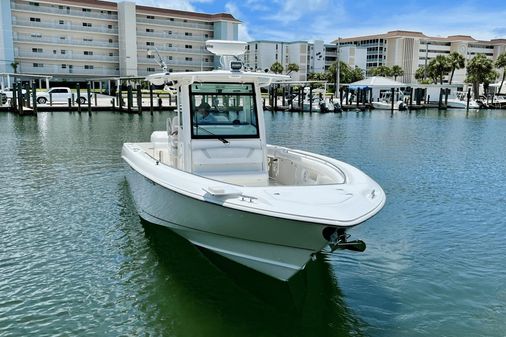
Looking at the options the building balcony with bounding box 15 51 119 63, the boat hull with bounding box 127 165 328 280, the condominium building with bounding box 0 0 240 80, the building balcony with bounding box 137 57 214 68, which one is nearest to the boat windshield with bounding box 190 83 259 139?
the boat hull with bounding box 127 165 328 280

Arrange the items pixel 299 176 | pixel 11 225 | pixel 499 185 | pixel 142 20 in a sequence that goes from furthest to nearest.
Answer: pixel 142 20 < pixel 499 185 < pixel 11 225 < pixel 299 176

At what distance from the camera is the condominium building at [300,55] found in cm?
12031

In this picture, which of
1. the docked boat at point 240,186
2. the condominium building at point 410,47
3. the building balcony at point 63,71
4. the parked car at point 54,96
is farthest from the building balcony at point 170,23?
the docked boat at point 240,186

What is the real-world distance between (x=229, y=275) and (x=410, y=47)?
13803 centimetres

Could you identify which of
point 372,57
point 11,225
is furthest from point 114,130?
point 372,57

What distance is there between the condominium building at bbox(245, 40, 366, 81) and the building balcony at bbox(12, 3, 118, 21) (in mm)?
43127

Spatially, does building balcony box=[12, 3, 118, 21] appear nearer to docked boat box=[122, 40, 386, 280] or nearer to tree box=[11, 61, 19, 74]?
tree box=[11, 61, 19, 74]

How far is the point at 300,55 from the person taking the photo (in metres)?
123

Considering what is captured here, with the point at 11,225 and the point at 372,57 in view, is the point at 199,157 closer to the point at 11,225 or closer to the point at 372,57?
the point at 11,225

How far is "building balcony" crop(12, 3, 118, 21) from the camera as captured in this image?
73.6 m

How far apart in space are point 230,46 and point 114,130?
904 inches

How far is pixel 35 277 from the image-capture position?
24.7 feet

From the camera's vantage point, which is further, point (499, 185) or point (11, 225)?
point (499, 185)

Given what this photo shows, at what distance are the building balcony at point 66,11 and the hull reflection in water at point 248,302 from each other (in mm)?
78264
